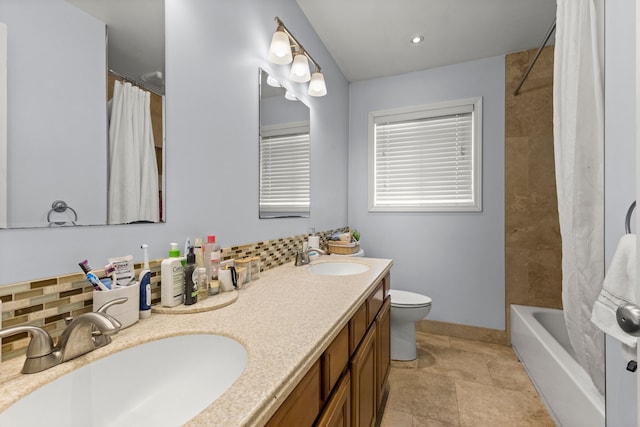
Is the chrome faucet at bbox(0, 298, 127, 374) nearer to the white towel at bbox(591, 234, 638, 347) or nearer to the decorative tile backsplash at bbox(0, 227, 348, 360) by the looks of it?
the decorative tile backsplash at bbox(0, 227, 348, 360)

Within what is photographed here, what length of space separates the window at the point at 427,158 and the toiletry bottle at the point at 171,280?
2123 mm

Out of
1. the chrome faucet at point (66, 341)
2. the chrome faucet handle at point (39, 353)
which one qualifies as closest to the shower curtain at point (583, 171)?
the chrome faucet at point (66, 341)

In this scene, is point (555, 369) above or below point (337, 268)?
below

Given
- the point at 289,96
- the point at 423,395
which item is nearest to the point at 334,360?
the point at 423,395

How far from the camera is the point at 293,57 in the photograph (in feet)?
5.83

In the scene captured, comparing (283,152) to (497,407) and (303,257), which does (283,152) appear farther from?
(497,407)

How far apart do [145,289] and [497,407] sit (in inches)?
77.8

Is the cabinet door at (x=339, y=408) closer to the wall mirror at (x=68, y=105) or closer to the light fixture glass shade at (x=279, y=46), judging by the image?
the wall mirror at (x=68, y=105)

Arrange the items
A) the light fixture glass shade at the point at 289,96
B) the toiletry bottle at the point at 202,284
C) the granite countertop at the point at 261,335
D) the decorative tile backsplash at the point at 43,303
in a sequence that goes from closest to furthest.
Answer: the granite countertop at the point at 261,335
the decorative tile backsplash at the point at 43,303
the toiletry bottle at the point at 202,284
the light fixture glass shade at the point at 289,96

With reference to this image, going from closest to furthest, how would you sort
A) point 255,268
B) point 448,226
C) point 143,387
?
point 143,387
point 255,268
point 448,226

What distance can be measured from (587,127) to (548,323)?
175 cm

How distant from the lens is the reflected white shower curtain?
2.58 ft

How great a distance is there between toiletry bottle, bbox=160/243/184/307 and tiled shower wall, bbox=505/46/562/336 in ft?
8.29

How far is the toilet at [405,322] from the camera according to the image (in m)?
1.96
